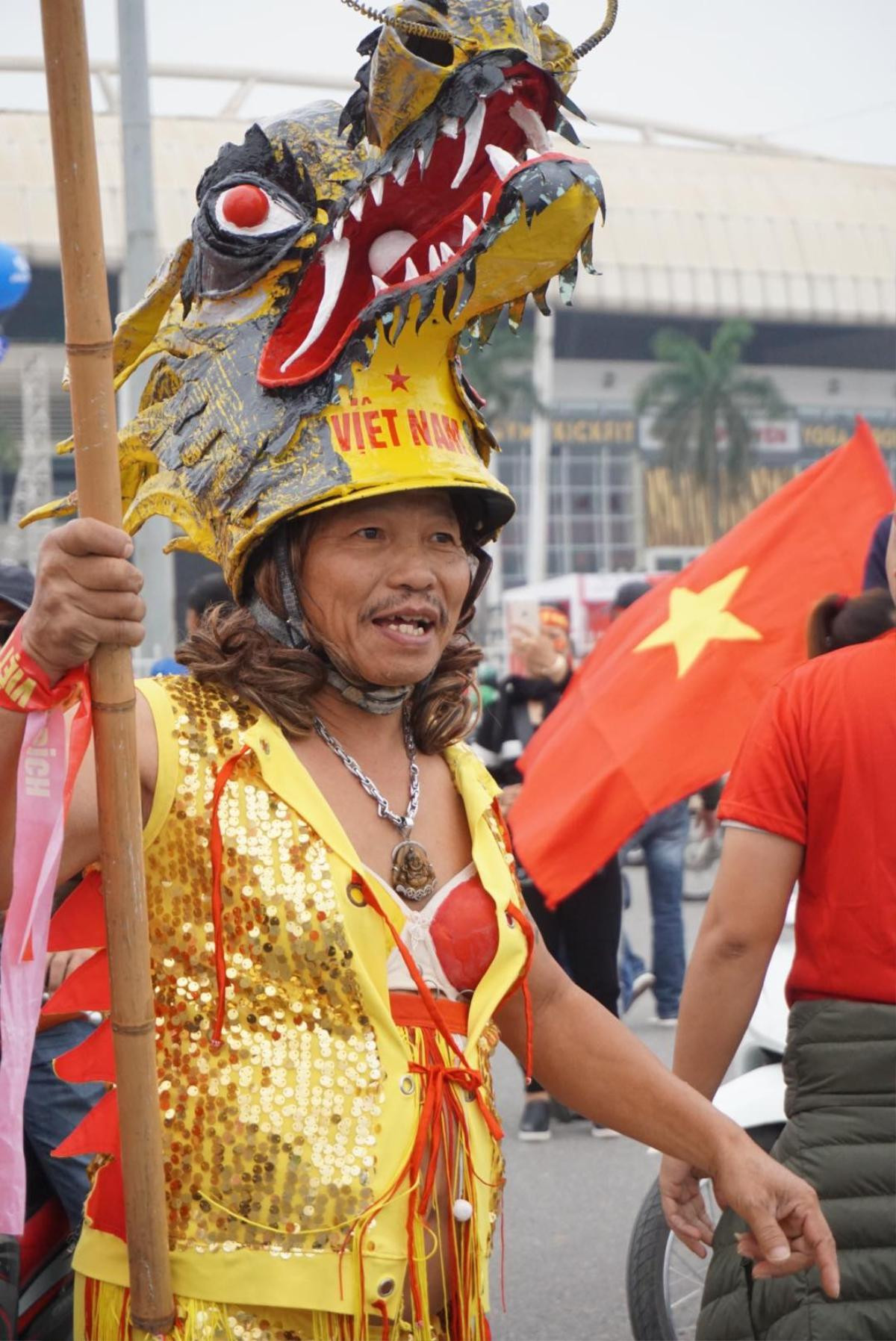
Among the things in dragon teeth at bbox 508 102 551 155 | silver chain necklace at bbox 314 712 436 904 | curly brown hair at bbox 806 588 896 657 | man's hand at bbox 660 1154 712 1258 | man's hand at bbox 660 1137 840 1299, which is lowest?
man's hand at bbox 660 1154 712 1258

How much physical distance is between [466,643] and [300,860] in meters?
0.62

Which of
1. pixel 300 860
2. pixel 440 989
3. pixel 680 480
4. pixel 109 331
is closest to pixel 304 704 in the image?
pixel 300 860

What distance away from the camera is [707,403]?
2141 inches

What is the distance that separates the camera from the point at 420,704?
2.56m

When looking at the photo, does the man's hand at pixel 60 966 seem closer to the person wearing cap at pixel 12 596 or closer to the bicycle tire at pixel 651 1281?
the person wearing cap at pixel 12 596

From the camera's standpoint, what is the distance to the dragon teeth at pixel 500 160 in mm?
2217

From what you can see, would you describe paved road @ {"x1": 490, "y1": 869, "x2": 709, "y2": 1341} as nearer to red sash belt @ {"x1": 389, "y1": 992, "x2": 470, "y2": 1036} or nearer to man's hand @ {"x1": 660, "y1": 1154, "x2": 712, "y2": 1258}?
man's hand @ {"x1": 660, "y1": 1154, "x2": 712, "y2": 1258}

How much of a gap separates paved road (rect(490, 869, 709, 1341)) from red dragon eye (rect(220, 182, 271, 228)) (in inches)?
111

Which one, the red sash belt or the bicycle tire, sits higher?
the red sash belt

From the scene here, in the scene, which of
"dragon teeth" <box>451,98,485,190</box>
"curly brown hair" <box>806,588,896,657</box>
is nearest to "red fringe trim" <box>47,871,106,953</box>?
"dragon teeth" <box>451,98,485,190</box>

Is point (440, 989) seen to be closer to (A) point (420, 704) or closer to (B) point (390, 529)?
(A) point (420, 704)

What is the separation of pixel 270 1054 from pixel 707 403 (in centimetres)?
5378

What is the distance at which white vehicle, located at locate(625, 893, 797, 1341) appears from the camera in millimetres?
3756

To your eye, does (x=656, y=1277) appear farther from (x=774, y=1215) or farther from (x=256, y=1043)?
(x=256, y=1043)
